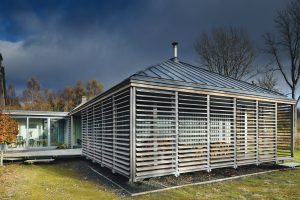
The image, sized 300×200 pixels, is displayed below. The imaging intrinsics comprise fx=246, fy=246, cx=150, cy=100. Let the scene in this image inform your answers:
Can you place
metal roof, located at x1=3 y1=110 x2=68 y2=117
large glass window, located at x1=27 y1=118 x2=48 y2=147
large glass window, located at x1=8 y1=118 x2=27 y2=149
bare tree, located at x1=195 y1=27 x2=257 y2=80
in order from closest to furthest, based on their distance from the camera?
metal roof, located at x1=3 y1=110 x2=68 y2=117 < large glass window, located at x1=8 y1=118 x2=27 y2=149 < large glass window, located at x1=27 y1=118 x2=48 y2=147 < bare tree, located at x1=195 y1=27 x2=257 y2=80

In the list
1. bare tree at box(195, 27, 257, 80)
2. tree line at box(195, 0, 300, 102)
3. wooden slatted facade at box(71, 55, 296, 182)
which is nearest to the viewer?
wooden slatted facade at box(71, 55, 296, 182)

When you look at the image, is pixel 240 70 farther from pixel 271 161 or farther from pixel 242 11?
pixel 271 161

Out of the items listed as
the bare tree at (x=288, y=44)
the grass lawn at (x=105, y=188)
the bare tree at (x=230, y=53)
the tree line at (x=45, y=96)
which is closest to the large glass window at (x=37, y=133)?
the grass lawn at (x=105, y=188)

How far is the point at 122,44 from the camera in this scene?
1906cm

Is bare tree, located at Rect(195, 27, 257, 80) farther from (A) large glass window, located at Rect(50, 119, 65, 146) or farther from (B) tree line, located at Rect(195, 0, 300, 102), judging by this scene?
(A) large glass window, located at Rect(50, 119, 65, 146)

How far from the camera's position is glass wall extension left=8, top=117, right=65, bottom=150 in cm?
1812

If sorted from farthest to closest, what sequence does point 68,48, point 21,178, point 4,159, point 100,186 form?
point 68,48 → point 4,159 → point 21,178 → point 100,186

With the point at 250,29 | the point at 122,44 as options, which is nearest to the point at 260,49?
the point at 250,29

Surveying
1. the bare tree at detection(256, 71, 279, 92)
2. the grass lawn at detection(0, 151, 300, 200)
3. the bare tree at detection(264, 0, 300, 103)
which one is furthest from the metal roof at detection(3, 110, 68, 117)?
the bare tree at detection(264, 0, 300, 103)

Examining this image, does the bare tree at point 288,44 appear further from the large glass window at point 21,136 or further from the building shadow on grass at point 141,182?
the large glass window at point 21,136

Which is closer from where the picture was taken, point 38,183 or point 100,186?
point 100,186

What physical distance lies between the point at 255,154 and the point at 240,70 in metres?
16.9

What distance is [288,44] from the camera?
917 inches

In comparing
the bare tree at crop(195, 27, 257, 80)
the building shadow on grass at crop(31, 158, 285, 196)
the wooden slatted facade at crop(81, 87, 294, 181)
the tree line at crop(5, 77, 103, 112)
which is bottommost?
the building shadow on grass at crop(31, 158, 285, 196)
